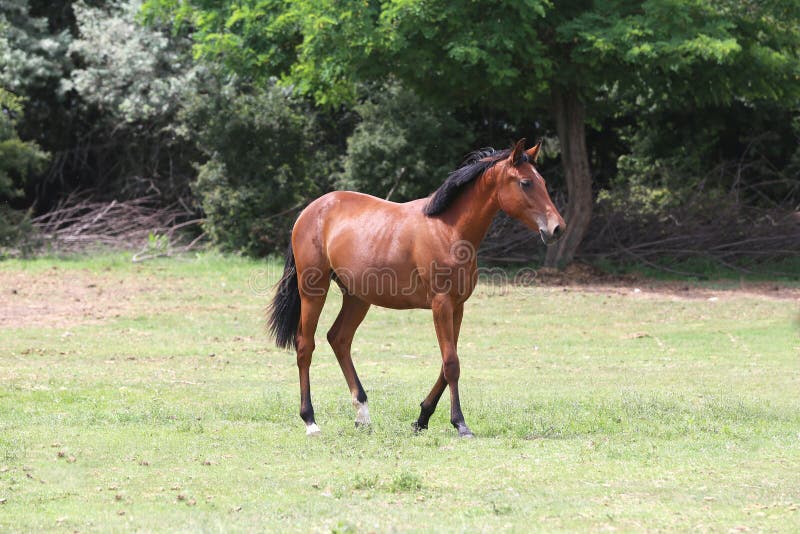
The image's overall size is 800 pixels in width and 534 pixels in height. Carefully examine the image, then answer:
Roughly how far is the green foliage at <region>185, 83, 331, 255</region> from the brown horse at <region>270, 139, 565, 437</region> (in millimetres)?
14447

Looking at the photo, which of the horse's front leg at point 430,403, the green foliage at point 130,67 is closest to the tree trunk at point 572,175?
the green foliage at point 130,67

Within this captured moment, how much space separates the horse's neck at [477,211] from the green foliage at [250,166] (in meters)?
15.3

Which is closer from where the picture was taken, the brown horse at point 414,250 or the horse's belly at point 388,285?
the brown horse at point 414,250

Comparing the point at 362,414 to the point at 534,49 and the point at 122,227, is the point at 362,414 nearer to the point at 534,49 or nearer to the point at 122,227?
the point at 534,49

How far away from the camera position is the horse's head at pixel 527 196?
28.9 ft

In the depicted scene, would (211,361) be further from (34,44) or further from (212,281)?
(34,44)

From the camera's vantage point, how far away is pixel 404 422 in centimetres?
970

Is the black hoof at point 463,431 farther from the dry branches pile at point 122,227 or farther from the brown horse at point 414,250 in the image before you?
the dry branches pile at point 122,227

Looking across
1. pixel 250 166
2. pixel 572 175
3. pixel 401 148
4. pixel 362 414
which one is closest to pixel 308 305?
pixel 362 414

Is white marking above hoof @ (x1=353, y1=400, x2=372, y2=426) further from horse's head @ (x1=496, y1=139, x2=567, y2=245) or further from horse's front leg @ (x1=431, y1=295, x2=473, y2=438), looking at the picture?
horse's head @ (x1=496, y1=139, x2=567, y2=245)

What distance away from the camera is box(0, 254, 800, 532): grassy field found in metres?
6.73

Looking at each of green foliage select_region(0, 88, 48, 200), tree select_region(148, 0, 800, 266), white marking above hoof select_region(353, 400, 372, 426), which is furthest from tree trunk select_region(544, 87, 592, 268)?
white marking above hoof select_region(353, 400, 372, 426)

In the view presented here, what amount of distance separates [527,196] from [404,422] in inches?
89.6

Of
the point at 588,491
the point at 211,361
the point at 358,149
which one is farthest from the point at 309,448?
the point at 358,149
